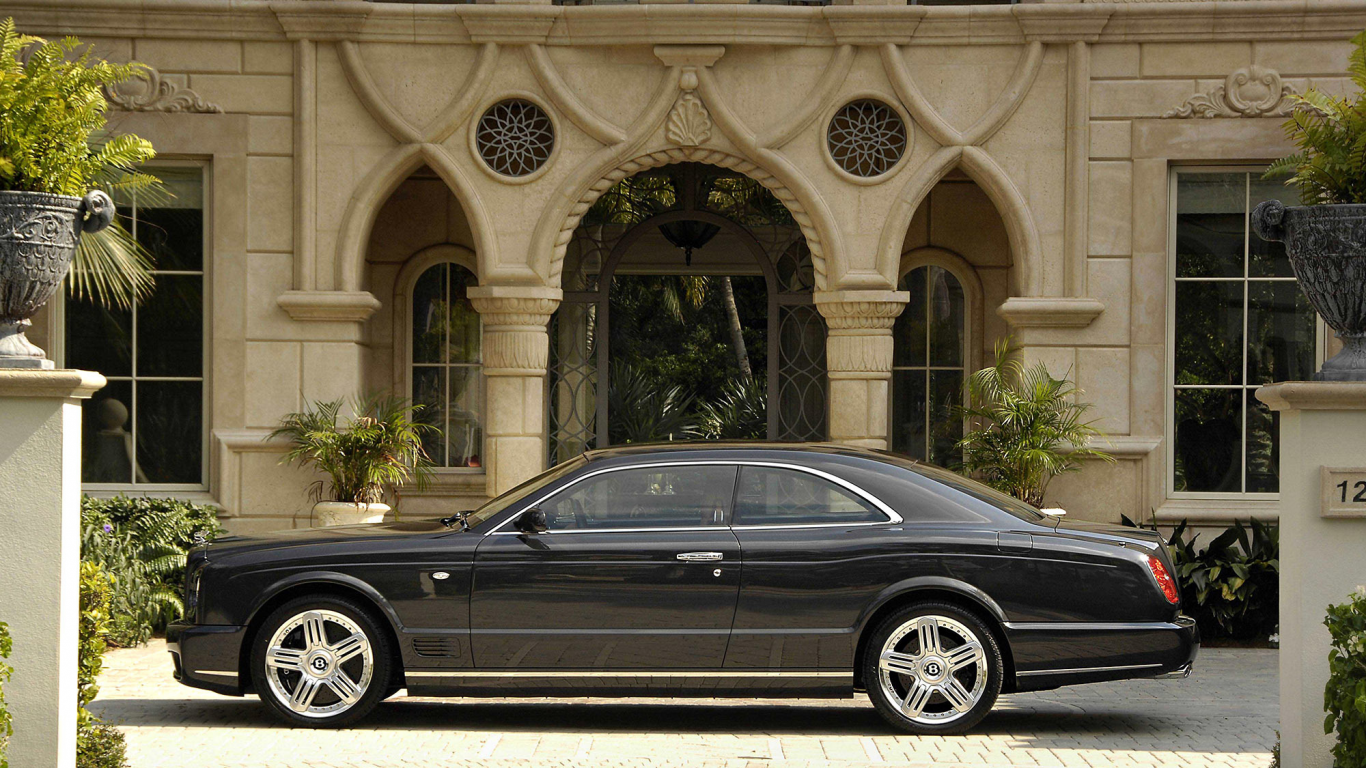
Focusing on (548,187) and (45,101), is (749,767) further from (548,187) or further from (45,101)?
(548,187)

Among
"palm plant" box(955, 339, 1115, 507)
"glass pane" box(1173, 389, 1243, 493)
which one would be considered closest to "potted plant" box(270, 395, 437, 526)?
"palm plant" box(955, 339, 1115, 507)

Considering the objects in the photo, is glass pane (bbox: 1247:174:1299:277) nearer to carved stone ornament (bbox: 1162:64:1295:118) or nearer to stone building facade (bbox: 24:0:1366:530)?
stone building facade (bbox: 24:0:1366:530)

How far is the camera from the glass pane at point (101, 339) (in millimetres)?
12453

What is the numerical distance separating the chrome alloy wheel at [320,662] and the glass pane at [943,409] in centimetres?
751

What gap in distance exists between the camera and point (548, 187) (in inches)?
481

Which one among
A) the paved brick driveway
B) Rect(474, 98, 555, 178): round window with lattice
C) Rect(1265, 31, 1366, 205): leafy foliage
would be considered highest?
Rect(474, 98, 555, 178): round window with lattice

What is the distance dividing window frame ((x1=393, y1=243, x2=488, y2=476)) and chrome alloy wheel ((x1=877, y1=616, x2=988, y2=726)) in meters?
7.00

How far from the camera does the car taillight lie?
7445mm

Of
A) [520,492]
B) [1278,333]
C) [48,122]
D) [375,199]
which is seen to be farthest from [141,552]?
[1278,333]

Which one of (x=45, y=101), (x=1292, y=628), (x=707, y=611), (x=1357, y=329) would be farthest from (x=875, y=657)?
(x=45, y=101)

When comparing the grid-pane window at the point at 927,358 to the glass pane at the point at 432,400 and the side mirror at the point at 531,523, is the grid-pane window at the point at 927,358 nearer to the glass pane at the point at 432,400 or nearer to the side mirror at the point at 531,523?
the glass pane at the point at 432,400

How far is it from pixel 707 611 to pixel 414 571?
150 cm

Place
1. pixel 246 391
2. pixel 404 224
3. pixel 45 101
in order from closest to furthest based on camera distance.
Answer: pixel 45 101 < pixel 246 391 < pixel 404 224

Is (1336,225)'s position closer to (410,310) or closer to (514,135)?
(514,135)
